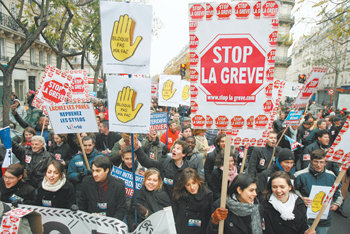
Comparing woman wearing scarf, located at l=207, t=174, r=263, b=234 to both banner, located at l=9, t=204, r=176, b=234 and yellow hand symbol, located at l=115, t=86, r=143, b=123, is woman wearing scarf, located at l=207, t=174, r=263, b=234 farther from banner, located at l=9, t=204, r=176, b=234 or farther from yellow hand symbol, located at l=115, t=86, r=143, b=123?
yellow hand symbol, located at l=115, t=86, r=143, b=123

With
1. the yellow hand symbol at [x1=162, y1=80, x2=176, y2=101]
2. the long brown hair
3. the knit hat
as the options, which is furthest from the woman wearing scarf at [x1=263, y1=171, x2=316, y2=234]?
the yellow hand symbol at [x1=162, y1=80, x2=176, y2=101]

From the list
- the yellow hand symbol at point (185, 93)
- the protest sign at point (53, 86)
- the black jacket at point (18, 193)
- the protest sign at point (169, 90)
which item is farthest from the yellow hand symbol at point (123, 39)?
the yellow hand symbol at point (185, 93)

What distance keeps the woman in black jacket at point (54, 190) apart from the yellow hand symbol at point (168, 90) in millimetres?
5335

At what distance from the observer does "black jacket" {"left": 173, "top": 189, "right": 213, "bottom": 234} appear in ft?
10.5

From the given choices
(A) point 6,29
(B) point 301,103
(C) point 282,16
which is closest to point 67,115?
(B) point 301,103

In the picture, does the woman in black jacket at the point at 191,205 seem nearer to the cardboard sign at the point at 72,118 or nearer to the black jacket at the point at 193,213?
the black jacket at the point at 193,213

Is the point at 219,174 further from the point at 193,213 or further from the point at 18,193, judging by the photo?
the point at 18,193

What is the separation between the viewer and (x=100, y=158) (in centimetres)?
350

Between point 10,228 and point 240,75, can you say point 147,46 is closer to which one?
point 240,75

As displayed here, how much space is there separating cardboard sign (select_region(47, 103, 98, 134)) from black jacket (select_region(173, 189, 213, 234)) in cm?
197

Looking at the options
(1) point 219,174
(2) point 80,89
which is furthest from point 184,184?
(2) point 80,89

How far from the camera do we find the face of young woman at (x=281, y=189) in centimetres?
296

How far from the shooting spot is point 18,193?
3.60m

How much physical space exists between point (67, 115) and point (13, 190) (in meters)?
Result: 1.35
